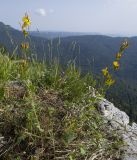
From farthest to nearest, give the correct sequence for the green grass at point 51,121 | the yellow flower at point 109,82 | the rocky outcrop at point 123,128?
the yellow flower at point 109,82 < the rocky outcrop at point 123,128 < the green grass at point 51,121

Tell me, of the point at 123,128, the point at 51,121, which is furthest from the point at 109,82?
the point at 51,121

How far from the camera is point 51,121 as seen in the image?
3664 millimetres

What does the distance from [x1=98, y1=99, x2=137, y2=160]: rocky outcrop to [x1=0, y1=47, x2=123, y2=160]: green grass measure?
0.30ft

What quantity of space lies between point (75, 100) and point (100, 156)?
1070mm

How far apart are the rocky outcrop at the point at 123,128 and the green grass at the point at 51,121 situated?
0.30 ft

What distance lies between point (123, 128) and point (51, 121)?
3.03 ft

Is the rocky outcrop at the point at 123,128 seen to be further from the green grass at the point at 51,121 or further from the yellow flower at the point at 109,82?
the yellow flower at the point at 109,82

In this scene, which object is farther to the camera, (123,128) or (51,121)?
(123,128)

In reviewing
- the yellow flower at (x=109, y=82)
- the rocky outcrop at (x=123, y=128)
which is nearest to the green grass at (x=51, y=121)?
the rocky outcrop at (x=123, y=128)

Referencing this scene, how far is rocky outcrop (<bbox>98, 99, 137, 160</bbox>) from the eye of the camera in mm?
3582

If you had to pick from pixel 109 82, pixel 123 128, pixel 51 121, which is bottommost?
pixel 123 128

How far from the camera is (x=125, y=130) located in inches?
156

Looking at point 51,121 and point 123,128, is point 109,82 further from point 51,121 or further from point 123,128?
point 51,121

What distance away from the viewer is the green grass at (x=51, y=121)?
3.33 meters
